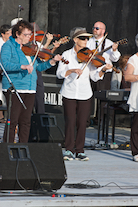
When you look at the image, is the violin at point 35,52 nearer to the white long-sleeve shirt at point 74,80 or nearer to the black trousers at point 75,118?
the white long-sleeve shirt at point 74,80

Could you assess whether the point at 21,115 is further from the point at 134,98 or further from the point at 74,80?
the point at 134,98

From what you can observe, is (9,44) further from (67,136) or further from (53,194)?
(53,194)

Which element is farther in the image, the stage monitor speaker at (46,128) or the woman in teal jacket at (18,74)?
the stage monitor speaker at (46,128)

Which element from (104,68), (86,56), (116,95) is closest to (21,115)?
(86,56)

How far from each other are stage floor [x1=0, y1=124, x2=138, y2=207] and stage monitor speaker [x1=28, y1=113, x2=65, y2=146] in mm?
490

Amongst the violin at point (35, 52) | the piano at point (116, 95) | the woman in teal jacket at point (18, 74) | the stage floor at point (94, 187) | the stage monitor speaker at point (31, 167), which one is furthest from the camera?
the piano at point (116, 95)

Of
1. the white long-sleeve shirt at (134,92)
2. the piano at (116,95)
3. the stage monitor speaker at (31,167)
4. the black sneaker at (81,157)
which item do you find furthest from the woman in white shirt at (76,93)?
the stage monitor speaker at (31,167)

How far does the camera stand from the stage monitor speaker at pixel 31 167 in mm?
2467

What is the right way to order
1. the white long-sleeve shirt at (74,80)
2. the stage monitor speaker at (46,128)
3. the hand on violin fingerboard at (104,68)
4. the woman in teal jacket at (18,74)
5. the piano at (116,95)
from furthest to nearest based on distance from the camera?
the piano at (116,95), the stage monitor speaker at (46,128), the hand on violin fingerboard at (104,68), the white long-sleeve shirt at (74,80), the woman in teal jacket at (18,74)

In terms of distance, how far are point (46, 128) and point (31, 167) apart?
184 centimetres

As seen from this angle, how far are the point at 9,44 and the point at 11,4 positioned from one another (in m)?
4.53

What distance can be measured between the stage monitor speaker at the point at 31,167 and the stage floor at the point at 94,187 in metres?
0.07

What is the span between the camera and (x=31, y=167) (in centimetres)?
255

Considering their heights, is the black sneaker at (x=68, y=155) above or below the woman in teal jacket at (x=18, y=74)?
below
